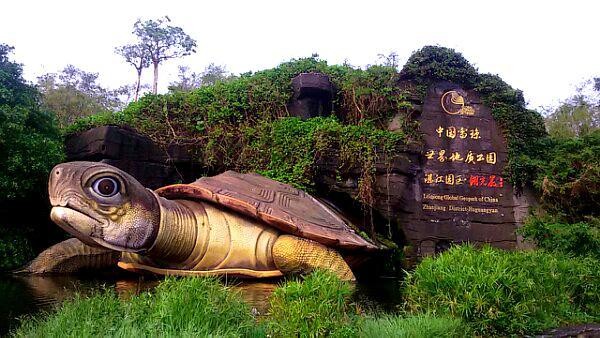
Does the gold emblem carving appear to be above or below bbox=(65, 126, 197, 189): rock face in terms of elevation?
above

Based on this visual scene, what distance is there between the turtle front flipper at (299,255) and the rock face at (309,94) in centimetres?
481

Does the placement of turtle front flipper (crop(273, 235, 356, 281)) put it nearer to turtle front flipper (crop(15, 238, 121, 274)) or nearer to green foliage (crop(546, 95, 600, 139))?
turtle front flipper (crop(15, 238, 121, 274))

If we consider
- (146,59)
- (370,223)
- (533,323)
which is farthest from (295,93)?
(146,59)

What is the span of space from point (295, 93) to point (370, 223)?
10.6 feet

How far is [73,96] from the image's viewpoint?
21047 millimetres

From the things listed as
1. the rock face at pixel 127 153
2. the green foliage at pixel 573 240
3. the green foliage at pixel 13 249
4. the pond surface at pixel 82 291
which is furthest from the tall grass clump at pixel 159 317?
the green foliage at pixel 573 240

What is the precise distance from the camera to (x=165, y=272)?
4766 millimetres

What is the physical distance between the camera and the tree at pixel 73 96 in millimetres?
20266

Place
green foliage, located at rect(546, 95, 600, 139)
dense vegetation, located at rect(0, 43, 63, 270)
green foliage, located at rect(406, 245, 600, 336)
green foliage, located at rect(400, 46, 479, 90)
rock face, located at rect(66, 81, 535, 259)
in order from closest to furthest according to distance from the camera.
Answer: green foliage, located at rect(406, 245, 600, 336) → dense vegetation, located at rect(0, 43, 63, 270) → rock face, located at rect(66, 81, 535, 259) → green foliage, located at rect(400, 46, 479, 90) → green foliage, located at rect(546, 95, 600, 139)

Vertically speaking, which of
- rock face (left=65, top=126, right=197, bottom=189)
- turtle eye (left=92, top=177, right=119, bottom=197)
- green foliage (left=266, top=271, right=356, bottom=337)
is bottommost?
green foliage (left=266, top=271, right=356, bottom=337)

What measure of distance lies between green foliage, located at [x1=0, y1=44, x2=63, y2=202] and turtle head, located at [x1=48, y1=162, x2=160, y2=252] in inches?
102

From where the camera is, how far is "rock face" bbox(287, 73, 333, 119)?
9.31 metres

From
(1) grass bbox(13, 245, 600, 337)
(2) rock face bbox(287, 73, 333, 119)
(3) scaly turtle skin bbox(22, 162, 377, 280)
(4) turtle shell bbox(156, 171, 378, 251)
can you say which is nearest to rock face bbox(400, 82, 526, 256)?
(2) rock face bbox(287, 73, 333, 119)

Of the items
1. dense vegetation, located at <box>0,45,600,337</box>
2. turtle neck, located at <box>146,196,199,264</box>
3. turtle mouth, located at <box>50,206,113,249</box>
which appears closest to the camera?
dense vegetation, located at <box>0,45,600,337</box>
